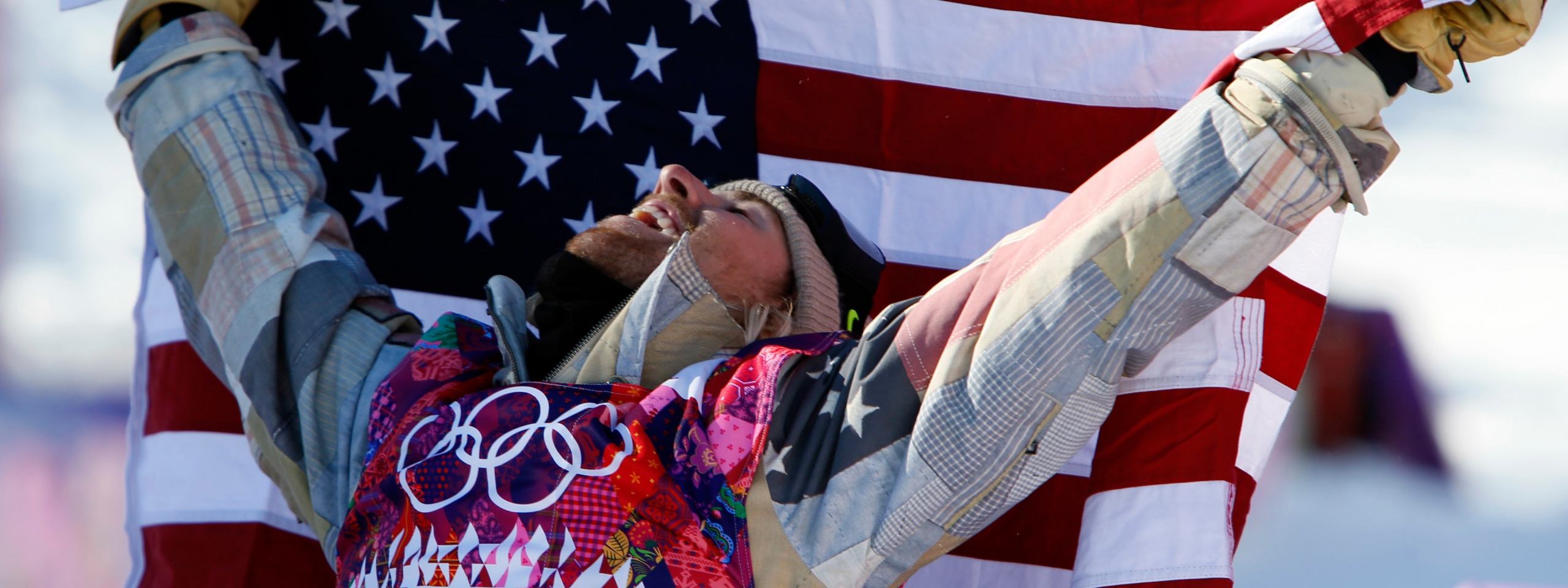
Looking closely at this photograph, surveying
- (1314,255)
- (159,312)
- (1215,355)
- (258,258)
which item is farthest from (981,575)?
(159,312)

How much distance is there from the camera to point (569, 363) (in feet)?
4.92

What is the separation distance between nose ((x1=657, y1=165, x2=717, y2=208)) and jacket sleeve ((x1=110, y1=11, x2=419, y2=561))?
0.44 meters

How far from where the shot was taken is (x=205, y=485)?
6.88ft

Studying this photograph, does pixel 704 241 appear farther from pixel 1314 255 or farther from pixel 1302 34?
pixel 1314 255

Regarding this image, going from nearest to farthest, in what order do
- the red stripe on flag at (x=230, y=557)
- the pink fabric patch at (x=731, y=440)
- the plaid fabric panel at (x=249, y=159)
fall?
the pink fabric patch at (x=731, y=440) → the plaid fabric panel at (x=249, y=159) → the red stripe on flag at (x=230, y=557)

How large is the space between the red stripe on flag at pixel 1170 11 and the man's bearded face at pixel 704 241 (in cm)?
77

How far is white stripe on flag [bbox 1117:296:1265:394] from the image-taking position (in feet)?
5.06

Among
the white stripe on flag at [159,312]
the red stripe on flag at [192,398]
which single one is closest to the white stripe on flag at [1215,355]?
the red stripe on flag at [192,398]

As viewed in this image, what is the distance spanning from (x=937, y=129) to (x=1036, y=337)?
115 cm

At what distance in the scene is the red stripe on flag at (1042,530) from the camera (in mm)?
1919

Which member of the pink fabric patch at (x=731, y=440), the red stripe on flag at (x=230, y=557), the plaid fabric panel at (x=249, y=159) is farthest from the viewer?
the red stripe on flag at (x=230, y=557)

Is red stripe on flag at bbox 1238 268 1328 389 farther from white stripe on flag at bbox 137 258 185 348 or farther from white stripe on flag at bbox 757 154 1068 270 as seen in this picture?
white stripe on flag at bbox 137 258 185 348

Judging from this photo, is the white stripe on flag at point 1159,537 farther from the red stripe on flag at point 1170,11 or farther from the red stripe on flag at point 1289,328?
the red stripe on flag at point 1170,11

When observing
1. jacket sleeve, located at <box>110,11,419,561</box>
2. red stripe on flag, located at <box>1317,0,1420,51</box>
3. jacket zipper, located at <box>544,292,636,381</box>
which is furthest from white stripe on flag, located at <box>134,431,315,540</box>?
red stripe on flag, located at <box>1317,0,1420,51</box>
